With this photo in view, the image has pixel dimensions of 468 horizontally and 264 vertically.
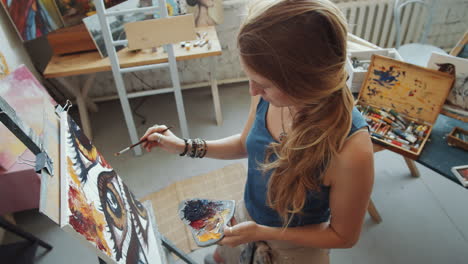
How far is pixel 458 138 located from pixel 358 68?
0.53m

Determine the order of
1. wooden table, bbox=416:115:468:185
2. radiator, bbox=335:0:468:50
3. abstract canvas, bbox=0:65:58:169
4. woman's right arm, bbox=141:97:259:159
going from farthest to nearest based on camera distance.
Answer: radiator, bbox=335:0:468:50 < abstract canvas, bbox=0:65:58:169 < wooden table, bbox=416:115:468:185 < woman's right arm, bbox=141:97:259:159

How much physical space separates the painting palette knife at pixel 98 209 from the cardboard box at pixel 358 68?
1146 millimetres

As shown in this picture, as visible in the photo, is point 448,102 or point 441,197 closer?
point 448,102

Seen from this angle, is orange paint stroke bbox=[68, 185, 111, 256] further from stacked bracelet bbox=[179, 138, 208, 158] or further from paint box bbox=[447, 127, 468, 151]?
paint box bbox=[447, 127, 468, 151]

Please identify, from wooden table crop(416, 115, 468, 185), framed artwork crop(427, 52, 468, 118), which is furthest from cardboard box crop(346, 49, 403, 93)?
wooden table crop(416, 115, 468, 185)

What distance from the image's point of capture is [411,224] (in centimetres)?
182

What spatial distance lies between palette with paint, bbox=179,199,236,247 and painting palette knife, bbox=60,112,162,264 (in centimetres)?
15

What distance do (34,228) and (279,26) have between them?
1950 mm

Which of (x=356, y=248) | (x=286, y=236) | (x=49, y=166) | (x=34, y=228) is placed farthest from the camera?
(x=34, y=228)

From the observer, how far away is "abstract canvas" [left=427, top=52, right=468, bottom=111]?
52.0 inches

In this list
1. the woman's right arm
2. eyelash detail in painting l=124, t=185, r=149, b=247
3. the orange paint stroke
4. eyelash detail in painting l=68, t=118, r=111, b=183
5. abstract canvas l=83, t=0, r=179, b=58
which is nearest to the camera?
the orange paint stroke

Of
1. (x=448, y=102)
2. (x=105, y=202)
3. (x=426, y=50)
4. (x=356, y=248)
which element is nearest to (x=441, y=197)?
(x=356, y=248)

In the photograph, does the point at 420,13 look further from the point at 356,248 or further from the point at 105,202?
the point at 105,202

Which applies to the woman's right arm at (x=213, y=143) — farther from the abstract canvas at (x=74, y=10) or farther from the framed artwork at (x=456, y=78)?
the abstract canvas at (x=74, y=10)
